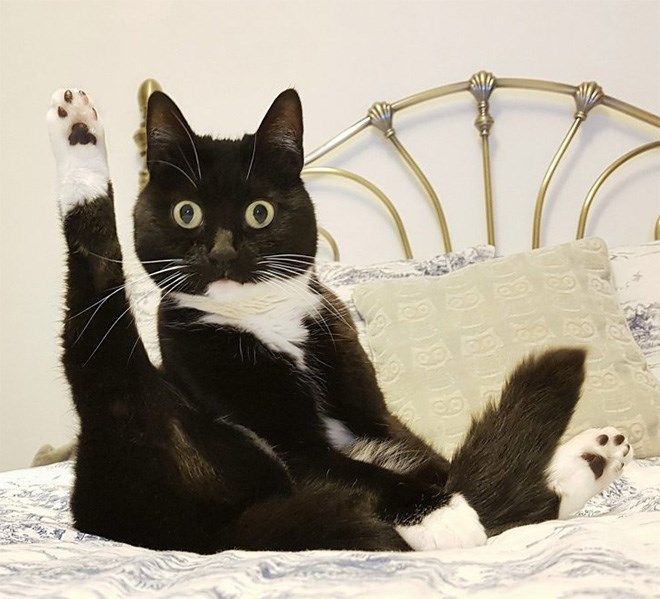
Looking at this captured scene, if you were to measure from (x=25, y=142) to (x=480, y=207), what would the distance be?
4.97 feet

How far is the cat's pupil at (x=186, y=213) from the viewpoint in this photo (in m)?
0.90

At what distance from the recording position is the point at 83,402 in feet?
2.59

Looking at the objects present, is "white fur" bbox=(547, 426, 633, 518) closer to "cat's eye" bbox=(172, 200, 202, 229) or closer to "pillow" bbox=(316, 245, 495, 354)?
"cat's eye" bbox=(172, 200, 202, 229)

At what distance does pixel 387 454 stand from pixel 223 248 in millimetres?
329

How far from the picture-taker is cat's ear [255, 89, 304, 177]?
97 cm

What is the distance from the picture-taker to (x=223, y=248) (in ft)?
2.82

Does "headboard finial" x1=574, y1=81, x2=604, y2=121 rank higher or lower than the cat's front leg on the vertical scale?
higher

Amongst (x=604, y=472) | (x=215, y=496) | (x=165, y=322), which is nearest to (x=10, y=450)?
(x=165, y=322)

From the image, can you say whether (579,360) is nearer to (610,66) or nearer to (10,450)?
(610,66)

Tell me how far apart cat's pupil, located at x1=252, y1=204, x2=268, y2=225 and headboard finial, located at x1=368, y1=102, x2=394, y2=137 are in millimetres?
1275

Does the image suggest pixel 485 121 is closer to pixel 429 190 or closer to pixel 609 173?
pixel 429 190

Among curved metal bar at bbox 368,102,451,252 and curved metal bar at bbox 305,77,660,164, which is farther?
curved metal bar at bbox 368,102,451,252

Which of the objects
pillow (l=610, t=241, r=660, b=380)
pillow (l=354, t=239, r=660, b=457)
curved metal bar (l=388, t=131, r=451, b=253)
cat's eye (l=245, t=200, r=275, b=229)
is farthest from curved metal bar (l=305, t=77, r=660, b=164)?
cat's eye (l=245, t=200, r=275, b=229)

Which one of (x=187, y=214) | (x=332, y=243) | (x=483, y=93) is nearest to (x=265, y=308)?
(x=187, y=214)
